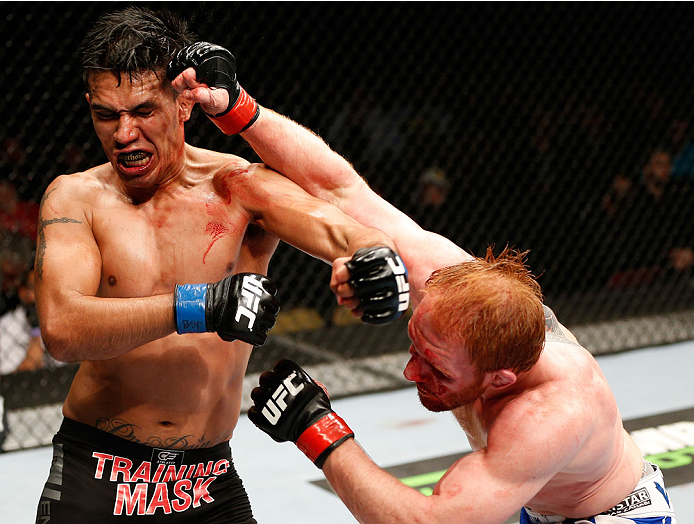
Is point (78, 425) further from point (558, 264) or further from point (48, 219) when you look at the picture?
point (558, 264)

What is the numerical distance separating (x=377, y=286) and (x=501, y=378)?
321 millimetres

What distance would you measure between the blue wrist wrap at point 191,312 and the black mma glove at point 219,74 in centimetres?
40

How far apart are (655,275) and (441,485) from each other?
428 cm

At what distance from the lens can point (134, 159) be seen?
1653 mm

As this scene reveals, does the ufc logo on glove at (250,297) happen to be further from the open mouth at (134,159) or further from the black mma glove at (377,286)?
the open mouth at (134,159)

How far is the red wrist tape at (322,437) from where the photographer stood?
1.56 meters

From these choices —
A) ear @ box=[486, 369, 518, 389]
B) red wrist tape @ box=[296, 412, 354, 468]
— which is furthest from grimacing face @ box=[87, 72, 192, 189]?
ear @ box=[486, 369, 518, 389]

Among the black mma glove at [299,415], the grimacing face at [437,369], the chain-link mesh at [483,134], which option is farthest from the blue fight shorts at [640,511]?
the chain-link mesh at [483,134]

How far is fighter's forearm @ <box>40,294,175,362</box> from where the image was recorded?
1495mm

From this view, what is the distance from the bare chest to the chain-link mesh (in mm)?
2415

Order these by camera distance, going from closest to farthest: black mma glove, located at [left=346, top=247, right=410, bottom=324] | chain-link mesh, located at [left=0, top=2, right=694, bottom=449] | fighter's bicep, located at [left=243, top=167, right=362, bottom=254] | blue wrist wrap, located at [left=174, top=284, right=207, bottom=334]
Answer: black mma glove, located at [left=346, top=247, right=410, bottom=324], blue wrist wrap, located at [left=174, top=284, right=207, bottom=334], fighter's bicep, located at [left=243, top=167, right=362, bottom=254], chain-link mesh, located at [left=0, top=2, right=694, bottom=449]

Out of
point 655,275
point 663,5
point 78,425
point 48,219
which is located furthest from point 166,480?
point 663,5

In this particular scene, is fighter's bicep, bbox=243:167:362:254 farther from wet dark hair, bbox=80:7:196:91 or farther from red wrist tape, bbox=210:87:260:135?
wet dark hair, bbox=80:7:196:91

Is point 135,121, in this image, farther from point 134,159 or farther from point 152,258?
point 152,258
